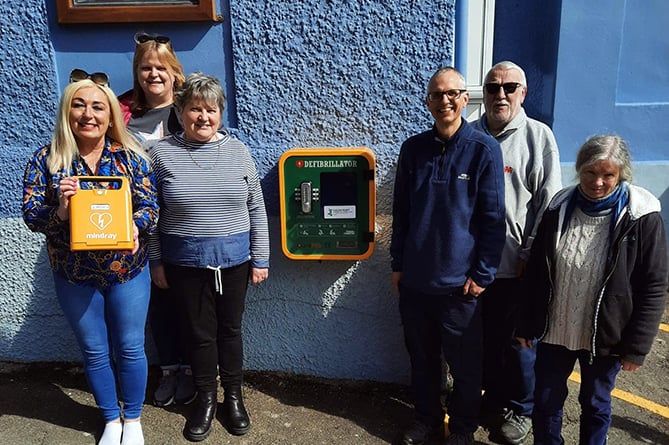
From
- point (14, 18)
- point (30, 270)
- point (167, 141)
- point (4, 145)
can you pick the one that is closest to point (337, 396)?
point (167, 141)

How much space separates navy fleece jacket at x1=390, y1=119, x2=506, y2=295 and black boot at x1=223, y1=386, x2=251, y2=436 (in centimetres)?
113

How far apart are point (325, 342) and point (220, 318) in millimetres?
753

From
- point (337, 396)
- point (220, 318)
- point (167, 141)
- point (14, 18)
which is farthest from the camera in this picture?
point (337, 396)

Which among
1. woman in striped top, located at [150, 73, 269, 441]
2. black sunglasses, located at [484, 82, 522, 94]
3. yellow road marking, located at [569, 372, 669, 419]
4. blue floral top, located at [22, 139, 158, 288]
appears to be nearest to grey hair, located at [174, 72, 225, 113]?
woman in striped top, located at [150, 73, 269, 441]

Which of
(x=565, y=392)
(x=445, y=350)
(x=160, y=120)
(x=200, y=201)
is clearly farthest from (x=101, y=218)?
(x=565, y=392)

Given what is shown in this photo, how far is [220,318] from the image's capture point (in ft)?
9.11

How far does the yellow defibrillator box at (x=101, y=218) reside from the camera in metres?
2.28

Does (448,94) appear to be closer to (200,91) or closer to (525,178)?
(525,178)

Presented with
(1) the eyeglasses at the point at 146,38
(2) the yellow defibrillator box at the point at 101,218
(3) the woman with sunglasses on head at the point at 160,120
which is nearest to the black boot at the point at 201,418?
(3) the woman with sunglasses on head at the point at 160,120

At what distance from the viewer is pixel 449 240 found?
242 cm

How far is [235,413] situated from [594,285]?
1.84 meters

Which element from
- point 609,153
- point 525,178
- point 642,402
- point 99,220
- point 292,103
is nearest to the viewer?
point 609,153

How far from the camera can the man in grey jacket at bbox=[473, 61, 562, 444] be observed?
2490 mm

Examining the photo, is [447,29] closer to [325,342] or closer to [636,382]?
[325,342]
